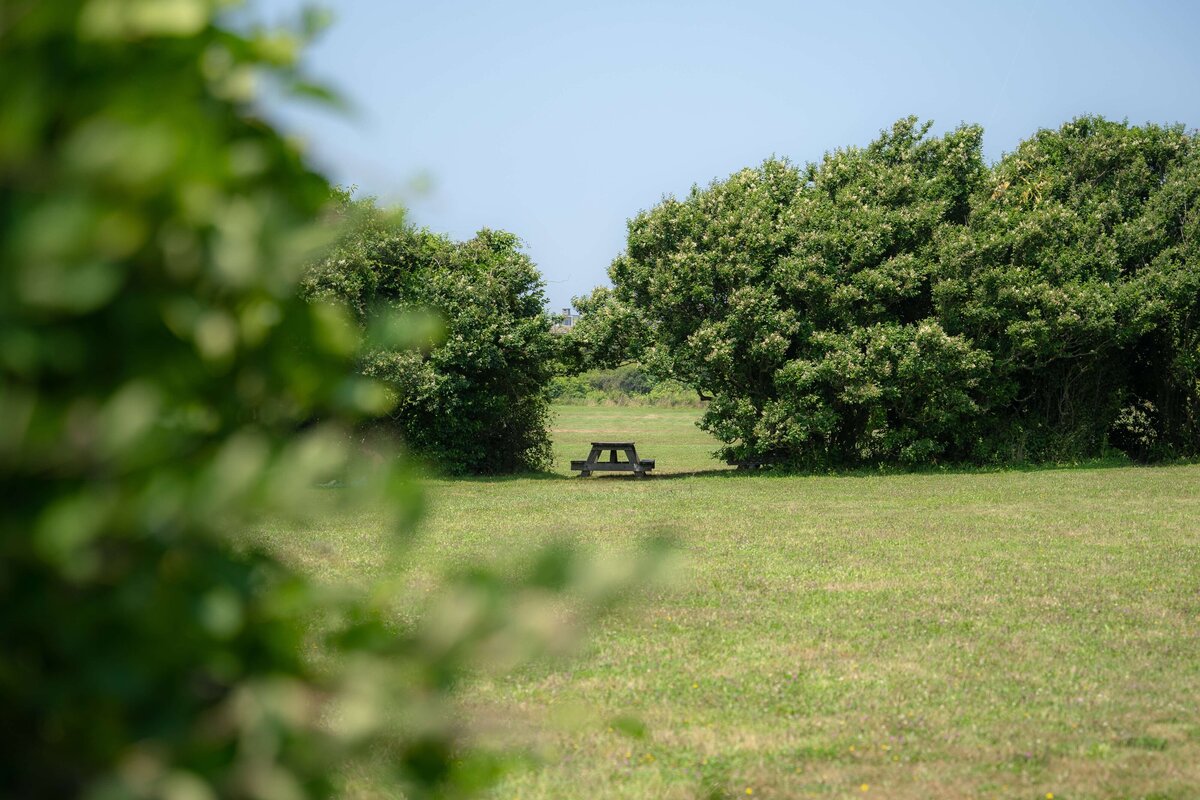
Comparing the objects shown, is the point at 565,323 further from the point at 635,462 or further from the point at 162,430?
the point at 162,430

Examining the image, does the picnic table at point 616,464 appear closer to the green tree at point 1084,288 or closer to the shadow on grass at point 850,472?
the shadow on grass at point 850,472

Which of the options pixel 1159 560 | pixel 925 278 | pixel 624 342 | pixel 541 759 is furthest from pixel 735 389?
pixel 541 759

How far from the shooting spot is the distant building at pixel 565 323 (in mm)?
22919

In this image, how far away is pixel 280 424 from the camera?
3.80 ft

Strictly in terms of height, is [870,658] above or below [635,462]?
below

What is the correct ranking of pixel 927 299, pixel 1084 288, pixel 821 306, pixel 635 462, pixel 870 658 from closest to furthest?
pixel 870 658 < pixel 1084 288 < pixel 821 306 < pixel 635 462 < pixel 927 299

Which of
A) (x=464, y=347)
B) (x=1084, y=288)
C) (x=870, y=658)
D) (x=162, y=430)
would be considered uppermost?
(x=1084, y=288)

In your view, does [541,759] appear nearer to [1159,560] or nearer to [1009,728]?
[1009,728]

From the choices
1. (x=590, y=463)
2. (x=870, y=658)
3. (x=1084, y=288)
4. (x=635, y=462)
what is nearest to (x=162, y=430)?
(x=870, y=658)

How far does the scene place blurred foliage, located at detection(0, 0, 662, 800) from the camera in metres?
0.81

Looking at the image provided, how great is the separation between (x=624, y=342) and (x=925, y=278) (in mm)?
6579

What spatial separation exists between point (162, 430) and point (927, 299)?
23.8m

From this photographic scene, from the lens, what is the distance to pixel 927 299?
Result: 2333 cm

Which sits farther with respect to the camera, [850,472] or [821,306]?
[850,472]
